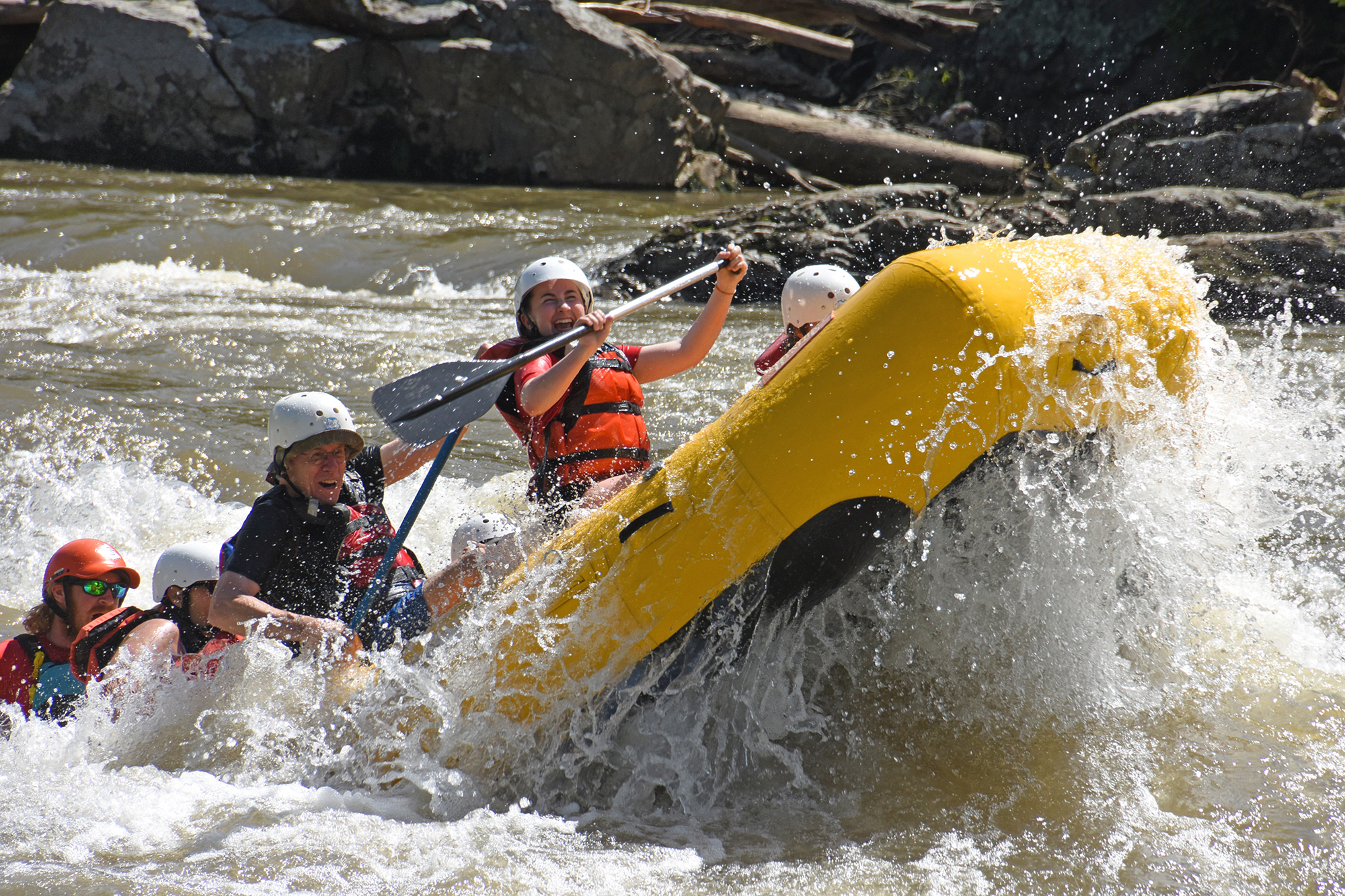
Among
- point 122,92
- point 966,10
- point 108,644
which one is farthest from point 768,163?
point 108,644

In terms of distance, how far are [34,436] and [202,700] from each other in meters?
3.18

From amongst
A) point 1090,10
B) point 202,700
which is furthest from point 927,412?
point 1090,10

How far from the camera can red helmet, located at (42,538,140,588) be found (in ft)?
12.4

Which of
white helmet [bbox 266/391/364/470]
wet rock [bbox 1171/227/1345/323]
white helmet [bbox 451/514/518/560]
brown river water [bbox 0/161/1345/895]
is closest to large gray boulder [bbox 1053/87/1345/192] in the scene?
wet rock [bbox 1171/227/1345/323]

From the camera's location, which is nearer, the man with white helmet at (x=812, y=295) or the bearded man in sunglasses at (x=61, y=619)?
the bearded man in sunglasses at (x=61, y=619)

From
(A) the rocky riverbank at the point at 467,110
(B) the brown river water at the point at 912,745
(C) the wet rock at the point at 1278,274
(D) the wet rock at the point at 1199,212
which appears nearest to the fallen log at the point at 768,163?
(A) the rocky riverbank at the point at 467,110

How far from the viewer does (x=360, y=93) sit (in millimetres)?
13406

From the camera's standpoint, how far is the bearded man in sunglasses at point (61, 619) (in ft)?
11.9

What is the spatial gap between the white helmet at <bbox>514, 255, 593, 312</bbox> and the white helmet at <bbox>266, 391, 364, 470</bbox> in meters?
0.71

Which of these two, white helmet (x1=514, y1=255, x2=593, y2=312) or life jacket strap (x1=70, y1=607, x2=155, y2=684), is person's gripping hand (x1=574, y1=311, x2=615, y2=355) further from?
life jacket strap (x1=70, y1=607, x2=155, y2=684)

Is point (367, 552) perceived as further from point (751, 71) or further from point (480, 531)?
point (751, 71)

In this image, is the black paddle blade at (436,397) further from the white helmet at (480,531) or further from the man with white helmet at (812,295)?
the man with white helmet at (812,295)

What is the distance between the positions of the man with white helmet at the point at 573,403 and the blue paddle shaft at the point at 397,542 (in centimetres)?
29

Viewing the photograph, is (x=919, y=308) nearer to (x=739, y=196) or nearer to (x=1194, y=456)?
(x=1194, y=456)
